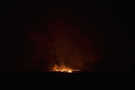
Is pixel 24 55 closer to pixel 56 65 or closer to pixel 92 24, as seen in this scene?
pixel 56 65

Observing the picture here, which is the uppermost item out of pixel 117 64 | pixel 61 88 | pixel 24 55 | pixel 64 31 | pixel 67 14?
pixel 67 14

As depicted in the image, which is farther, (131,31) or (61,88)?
(131,31)

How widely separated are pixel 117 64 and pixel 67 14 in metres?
1.02

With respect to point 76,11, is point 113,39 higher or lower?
lower

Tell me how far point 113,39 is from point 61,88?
3.63 ft

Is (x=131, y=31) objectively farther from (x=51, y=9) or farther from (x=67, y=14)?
(x=51, y=9)

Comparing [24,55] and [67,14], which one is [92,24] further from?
[24,55]

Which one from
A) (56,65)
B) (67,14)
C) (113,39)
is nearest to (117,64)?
(113,39)

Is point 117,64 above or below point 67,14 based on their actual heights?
below

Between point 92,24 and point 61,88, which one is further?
point 92,24

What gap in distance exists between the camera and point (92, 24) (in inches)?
86.6

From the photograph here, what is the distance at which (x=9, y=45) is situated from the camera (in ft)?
7.22

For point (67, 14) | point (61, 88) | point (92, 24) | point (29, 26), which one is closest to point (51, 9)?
point (67, 14)

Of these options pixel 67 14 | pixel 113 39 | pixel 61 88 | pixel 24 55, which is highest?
pixel 67 14
